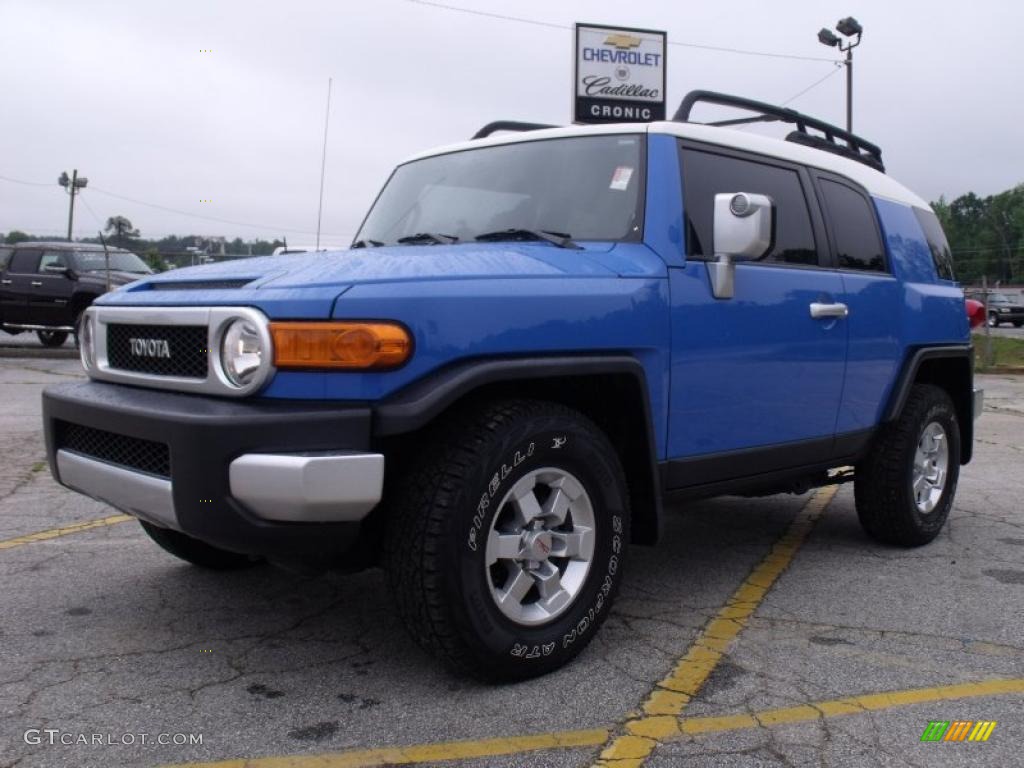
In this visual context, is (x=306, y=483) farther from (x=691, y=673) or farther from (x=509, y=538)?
(x=691, y=673)

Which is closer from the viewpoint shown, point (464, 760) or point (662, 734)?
point (464, 760)

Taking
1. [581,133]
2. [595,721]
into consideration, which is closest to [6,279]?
[581,133]

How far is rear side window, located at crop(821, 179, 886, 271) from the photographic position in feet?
15.4

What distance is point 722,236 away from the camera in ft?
11.9

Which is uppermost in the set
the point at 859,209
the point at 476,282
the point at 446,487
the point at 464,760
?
the point at 859,209

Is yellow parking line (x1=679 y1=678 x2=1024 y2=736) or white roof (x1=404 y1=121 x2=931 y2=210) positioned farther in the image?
white roof (x1=404 y1=121 x2=931 y2=210)

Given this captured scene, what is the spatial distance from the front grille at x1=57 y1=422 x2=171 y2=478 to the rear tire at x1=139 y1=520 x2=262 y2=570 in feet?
2.26

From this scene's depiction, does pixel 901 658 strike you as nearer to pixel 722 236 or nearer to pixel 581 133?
pixel 722 236

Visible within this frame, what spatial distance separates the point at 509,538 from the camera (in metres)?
3.11

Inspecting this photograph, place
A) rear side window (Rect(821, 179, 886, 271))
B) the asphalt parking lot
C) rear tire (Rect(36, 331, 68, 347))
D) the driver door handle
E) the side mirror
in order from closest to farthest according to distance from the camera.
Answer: the asphalt parking lot → the side mirror → the driver door handle → rear side window (Rect(821, 179, 886, 271)) → rear tire (Rect(36, 331, 68, 347))

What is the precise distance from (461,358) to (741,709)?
53.6 inches

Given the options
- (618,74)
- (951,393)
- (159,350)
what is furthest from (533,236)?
(618,74)

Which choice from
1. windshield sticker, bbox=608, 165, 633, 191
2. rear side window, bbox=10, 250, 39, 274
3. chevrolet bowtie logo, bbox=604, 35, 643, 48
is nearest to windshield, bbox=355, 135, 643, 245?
windshield sticker, bbox=608, 165, 633, 191

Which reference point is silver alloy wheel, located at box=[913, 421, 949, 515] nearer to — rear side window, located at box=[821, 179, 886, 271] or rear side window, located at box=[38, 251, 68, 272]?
rear side window, located at box=[821, 179, 886, 271]
